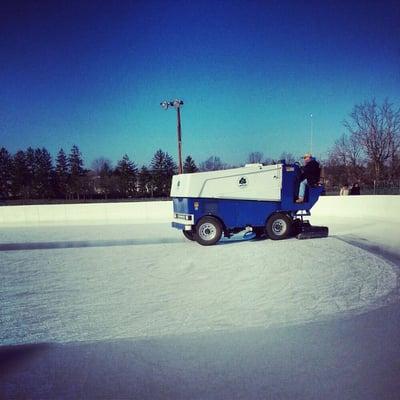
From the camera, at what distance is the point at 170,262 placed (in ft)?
20.5

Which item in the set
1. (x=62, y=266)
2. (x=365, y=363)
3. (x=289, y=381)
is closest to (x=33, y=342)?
(x=289, y=381)

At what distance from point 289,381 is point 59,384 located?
156 cm

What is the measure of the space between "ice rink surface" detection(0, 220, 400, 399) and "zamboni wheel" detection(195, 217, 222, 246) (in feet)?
4.16

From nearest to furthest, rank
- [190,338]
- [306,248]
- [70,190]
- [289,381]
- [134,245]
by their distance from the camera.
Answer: [289,381] < [190,338] < [306,248] < [134,245] < [70,190]

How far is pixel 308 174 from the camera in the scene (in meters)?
8.59

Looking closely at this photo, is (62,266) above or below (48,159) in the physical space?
below

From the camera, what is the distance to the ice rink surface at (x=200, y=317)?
237 cm

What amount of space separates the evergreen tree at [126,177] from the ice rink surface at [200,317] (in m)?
54.1

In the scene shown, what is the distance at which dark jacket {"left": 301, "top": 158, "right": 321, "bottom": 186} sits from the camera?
8.55 m

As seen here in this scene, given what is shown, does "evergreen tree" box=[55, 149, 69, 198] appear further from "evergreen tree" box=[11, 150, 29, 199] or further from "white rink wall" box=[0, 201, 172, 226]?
"white rink wall" box=[0, 201, 172, 226]

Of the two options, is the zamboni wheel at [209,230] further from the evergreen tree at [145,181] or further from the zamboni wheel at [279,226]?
the evergreen tree at [145,181]

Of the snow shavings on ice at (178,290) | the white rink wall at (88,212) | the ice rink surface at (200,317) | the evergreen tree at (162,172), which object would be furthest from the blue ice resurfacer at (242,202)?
the evergreen tree at (162,172)

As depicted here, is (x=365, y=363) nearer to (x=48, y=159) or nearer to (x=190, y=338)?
(x=190, y=338)

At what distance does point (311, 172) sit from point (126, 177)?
55.0 m
